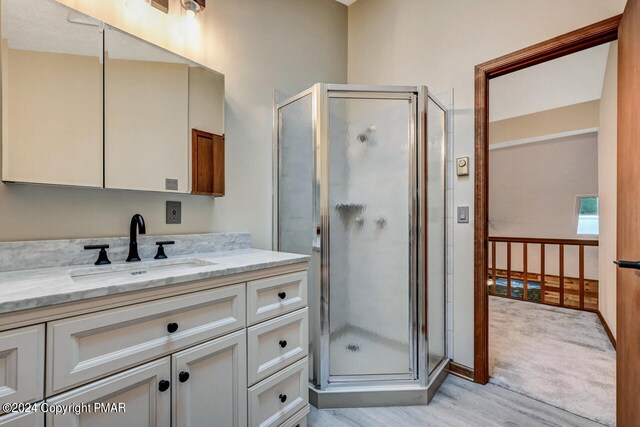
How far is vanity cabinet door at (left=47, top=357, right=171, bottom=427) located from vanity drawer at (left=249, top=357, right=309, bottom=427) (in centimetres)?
38

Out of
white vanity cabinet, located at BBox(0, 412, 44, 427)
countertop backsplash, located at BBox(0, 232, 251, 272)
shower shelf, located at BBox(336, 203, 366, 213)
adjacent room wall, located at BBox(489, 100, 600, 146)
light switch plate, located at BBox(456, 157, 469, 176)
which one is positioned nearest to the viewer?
white vanity cabinet, located at BBox(0, 412, 44, 427)

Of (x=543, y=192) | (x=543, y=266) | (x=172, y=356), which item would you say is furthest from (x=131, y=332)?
(x=543, y=192)

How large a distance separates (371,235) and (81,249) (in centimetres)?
162

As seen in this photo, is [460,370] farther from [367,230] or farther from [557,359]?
[367,230]

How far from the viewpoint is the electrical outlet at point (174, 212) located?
1.61 metres

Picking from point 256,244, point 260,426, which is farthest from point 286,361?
point 256,244

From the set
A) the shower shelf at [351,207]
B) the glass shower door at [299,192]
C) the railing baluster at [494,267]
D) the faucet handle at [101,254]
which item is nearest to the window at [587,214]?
the railing baluster at [494,267]

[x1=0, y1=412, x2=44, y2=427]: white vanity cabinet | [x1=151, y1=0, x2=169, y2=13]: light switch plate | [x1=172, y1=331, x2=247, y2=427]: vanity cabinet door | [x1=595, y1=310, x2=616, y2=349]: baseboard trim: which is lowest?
[x1=595, y1=310, x2=616, y2=349]: baseboard trim

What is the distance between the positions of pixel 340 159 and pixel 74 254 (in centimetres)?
147

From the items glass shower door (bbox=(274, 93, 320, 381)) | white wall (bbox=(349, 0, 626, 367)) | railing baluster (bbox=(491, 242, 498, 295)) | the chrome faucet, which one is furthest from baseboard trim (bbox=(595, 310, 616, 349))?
the chrome faucet

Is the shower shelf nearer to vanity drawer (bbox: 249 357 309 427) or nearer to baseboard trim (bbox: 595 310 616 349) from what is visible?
vanity drawer (bbox: 249 357 309 427)

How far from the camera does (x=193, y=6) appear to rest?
166cm

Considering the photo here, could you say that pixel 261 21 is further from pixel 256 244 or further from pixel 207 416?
pixel 207 416

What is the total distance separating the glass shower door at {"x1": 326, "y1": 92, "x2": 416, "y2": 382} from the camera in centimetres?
186
